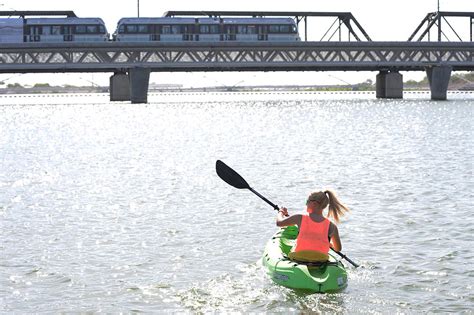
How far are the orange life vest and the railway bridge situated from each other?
75411mm

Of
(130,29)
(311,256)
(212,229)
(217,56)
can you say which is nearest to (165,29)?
(130,29)

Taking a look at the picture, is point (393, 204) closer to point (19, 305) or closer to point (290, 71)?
point (19, 305)

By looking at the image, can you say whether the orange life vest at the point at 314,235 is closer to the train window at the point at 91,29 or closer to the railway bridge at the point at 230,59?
the railway bridge at the point at 230,59

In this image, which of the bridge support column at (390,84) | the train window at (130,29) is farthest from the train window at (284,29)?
the bridge support column at (390,84)

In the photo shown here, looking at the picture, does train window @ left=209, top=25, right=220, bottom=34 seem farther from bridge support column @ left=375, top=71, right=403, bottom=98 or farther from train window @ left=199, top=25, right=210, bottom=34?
bridge support column @ left=375, top=71, right=403, bottom=98

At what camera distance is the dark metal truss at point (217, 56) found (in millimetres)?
87125

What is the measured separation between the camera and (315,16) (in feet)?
329

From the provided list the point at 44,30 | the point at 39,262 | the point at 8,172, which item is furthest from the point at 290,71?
the point at 39,262

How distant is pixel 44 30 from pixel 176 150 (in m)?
52.4

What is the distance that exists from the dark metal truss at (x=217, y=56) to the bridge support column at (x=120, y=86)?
55.1 inches

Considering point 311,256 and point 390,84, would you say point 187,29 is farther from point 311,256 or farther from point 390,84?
point 311,256

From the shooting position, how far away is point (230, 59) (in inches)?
3612

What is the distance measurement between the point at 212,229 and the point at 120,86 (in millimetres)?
82915

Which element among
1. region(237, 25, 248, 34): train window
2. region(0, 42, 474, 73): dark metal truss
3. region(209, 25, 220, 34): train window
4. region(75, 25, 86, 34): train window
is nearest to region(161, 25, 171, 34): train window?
region(0, 42, 474, 73): dark metal truss
